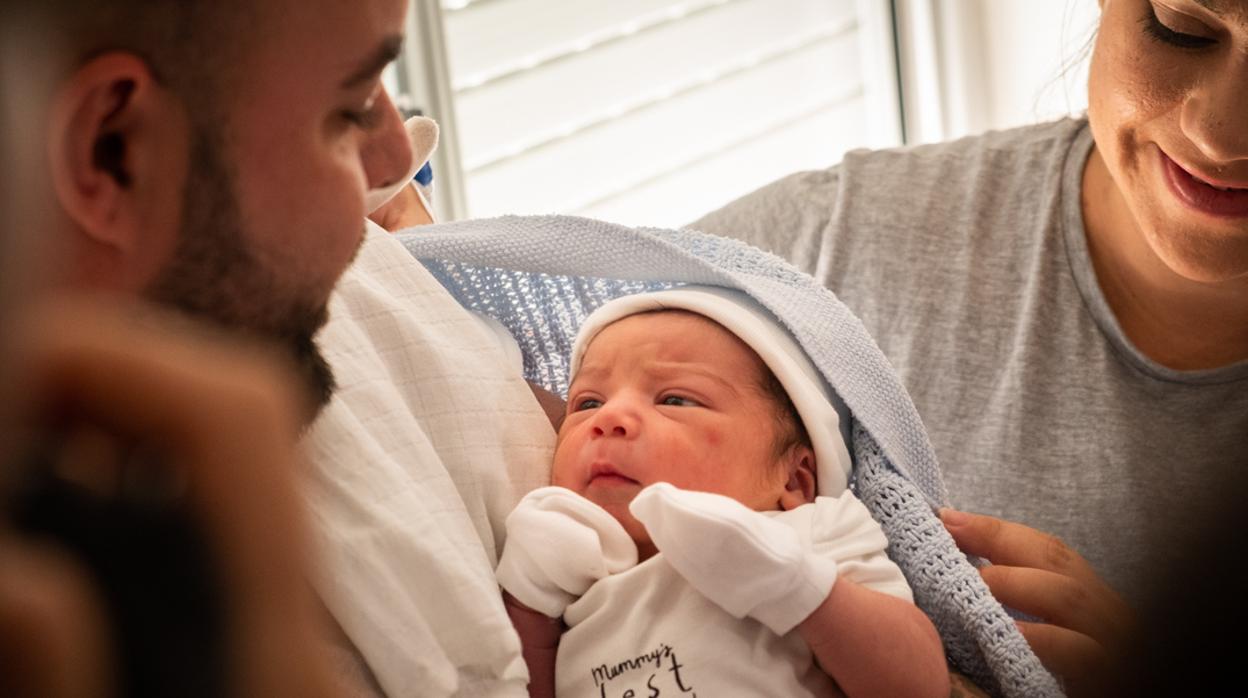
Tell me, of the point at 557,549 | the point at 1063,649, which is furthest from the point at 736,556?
the point at 1063,649

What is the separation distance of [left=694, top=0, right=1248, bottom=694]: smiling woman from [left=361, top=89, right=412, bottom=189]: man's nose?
32.6 inches

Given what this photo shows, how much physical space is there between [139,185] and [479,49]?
7.74 ft

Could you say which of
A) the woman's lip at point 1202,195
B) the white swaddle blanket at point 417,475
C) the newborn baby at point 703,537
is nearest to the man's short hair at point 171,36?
the white swaddle blanket at point 417,475

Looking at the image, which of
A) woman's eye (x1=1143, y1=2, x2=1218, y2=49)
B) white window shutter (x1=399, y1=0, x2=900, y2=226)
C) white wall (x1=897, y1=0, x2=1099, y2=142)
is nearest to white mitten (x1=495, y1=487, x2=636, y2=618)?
woman's eye (x1=1143, y1=2, x2=1218, y2=49)

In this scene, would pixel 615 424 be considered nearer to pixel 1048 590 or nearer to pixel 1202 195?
pixel 1048 590

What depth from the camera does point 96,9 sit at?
31 centimetres

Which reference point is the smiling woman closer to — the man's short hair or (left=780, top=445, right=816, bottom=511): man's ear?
(left=780, top=445, right=816, bottom=511): man's ear

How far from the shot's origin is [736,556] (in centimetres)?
93

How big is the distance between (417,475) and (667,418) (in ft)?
1.05

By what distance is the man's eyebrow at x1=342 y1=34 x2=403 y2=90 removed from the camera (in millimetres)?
467

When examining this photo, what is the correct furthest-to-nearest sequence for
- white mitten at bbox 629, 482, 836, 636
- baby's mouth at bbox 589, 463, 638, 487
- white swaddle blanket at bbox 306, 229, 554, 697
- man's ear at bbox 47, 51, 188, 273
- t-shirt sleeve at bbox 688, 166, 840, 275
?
t-shirt sleeve at bbox 688, 166, 840, 275 → baby's mouth at bbox 589, 463, 638, 487 → white mitten at bbox 629, 482, 836, 636 → white swaddle blanket at bbox 306, 229, 554, 697 → man's ear at bbox 47, 51, 188, 273

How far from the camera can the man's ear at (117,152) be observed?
1.10 ft

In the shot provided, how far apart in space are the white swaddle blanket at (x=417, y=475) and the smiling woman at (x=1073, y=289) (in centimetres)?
51

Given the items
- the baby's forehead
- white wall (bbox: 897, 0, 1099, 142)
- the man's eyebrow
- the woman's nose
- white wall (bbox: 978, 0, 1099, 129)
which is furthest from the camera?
white wall (bbox: 897, 0, 1099, 142)
